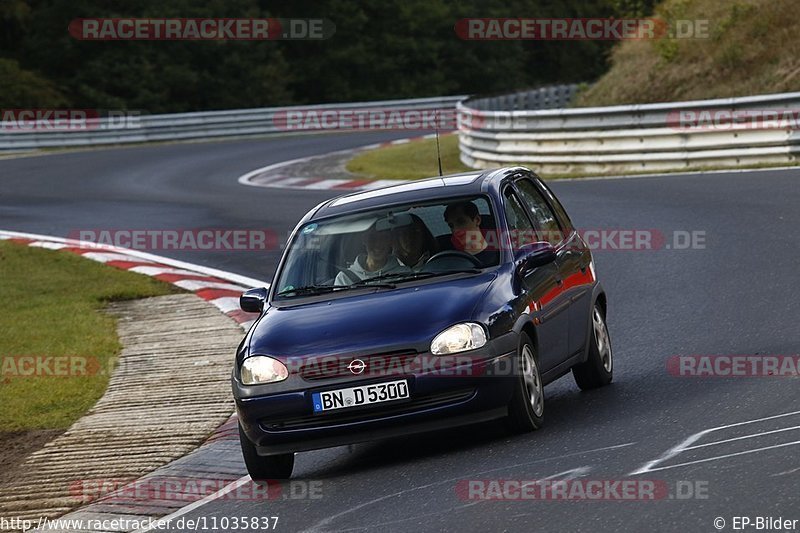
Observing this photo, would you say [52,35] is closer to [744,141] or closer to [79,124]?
[79,124]

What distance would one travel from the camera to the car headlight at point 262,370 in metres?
8.09

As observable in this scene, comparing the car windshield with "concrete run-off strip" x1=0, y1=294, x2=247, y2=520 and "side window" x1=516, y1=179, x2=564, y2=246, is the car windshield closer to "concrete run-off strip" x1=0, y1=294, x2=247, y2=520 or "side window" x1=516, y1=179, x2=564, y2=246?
"side window" x1=516, y1=179, x2=564, y2=246

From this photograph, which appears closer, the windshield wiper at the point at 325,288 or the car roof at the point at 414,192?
the windshield wiper at the point at 325,288

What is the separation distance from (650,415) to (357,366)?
1.77 m

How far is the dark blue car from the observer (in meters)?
7.95

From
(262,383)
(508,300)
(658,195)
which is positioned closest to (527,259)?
(508,300)

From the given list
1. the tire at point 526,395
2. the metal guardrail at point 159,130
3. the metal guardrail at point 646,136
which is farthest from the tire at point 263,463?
the metal guardrail at point 159,130

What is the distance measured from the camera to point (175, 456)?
9148 millimetres

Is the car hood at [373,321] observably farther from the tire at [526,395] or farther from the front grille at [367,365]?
the tire at [526,395]

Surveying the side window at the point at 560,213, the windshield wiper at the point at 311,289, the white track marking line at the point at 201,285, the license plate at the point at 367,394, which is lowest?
the white track marking line at the point at 201,285

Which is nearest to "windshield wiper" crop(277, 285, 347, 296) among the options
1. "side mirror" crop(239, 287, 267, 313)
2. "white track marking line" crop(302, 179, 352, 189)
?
"side mirror" crop(239, 287, 267, 313)

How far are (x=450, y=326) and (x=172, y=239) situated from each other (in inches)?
475

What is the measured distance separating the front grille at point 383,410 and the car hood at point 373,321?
28 centimetres

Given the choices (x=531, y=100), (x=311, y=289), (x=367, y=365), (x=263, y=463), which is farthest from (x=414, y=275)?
(x=531, y=100)
